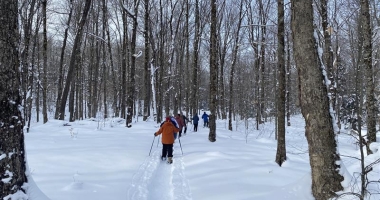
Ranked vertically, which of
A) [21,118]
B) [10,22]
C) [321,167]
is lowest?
[321,167]

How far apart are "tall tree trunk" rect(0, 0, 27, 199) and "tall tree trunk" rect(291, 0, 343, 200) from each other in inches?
170

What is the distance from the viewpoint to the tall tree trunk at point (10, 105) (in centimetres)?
372

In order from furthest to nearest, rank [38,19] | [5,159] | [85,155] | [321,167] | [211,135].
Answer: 1. [38,19]
2. [211,135]
3. [85,155]
4. [321,167]
5. [5,159]

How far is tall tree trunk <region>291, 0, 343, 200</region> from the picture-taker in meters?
4.87

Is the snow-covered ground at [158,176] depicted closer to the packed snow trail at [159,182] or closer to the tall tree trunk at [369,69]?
the packed snow trail at [159,182]

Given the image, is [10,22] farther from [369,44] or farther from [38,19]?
[38,19]

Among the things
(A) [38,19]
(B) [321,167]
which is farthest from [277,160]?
(A) [38,19]

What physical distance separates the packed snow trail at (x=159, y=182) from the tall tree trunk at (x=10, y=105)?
2.47 metres

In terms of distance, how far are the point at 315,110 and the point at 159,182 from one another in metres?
4.23

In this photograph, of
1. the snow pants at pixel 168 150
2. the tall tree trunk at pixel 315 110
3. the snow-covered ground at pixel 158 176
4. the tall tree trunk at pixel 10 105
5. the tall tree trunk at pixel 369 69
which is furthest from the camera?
the snow pants at pixel 168 150

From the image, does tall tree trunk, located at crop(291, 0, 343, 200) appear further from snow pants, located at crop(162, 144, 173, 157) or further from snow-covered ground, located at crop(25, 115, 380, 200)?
snow pants, located at crop(162, 144, 173, 157)

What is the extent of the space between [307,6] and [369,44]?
6.54m

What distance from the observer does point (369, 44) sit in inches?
398

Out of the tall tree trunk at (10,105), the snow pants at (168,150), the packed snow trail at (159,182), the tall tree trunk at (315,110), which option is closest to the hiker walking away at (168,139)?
the snow pants at (168,150)
